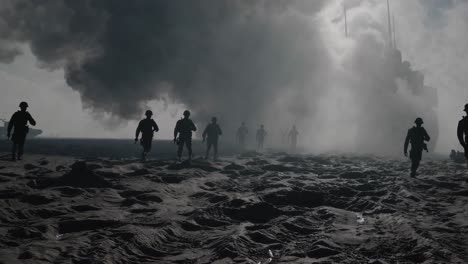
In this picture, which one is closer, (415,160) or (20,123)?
(415,160)

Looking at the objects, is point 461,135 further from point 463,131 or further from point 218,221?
point 218,221

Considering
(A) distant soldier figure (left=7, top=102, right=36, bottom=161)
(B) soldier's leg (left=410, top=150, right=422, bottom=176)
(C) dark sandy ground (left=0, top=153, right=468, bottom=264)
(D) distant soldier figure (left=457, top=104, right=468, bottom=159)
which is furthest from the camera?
(A) distant soldier figure (left=7, top=102, right=36, bottom=161)

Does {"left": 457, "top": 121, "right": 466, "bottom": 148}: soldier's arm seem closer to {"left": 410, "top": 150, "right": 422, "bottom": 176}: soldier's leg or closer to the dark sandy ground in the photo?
the dark sandy ground

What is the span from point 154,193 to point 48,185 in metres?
2.60

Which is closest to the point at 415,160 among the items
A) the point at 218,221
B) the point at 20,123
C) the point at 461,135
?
the point at 461,135

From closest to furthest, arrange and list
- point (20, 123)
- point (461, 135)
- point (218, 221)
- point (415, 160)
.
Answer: point (218, 221)
point (461, 135)
point (415, 160)
point (20, 123)

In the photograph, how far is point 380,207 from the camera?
313 inches

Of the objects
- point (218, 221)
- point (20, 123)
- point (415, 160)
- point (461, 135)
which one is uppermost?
point (20, 123)

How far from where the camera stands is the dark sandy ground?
4.59 metres

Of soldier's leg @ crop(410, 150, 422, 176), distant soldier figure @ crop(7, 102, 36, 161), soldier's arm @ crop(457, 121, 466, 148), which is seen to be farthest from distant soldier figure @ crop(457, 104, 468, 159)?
distant soldier figure @ crop(7, 102, 36, 161)

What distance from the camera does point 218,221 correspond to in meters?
6.54

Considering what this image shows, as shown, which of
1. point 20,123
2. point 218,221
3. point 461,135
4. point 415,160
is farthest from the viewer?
point 20,123

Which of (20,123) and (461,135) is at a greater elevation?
(20,123)

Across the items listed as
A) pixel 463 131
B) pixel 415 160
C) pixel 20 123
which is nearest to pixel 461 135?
pixel 463 131
